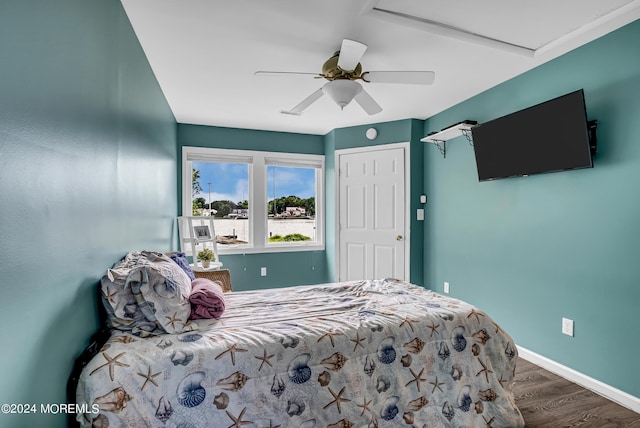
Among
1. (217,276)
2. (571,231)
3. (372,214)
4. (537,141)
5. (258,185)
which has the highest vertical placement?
(537,141)

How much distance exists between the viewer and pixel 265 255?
188 inches

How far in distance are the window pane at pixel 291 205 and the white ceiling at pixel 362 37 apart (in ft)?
5.49

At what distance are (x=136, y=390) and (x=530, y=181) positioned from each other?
3.09m

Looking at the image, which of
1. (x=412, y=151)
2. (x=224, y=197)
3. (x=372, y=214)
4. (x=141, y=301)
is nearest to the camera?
(x=141, y=301)

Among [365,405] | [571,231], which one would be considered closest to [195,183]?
[365,405]

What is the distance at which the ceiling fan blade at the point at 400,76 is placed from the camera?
7.32 feet

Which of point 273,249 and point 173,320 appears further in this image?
point 273,249

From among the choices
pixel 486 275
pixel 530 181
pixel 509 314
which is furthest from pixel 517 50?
pixel 509 314

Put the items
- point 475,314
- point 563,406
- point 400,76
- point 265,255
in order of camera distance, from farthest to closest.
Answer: point 265,255 → point 400,76 → point 563,406 → point 475,314

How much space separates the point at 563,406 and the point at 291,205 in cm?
372

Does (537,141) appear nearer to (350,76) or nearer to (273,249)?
(350,76)

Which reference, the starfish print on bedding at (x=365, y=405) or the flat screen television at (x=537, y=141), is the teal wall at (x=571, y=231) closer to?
the flat screen television at (x=537, y=141)

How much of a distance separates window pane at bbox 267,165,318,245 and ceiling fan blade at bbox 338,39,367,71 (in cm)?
280

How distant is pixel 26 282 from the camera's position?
0.99 m
